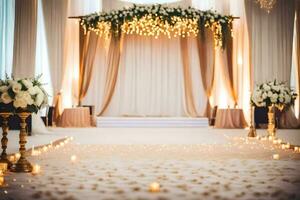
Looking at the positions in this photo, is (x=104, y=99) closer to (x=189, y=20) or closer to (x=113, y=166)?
(x=189, y=20)

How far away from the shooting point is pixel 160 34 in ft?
48.4

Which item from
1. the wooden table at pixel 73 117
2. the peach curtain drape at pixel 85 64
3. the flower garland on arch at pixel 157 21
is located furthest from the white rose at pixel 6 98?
the peach curtain drape at pixel 85 64

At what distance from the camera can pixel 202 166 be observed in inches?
181

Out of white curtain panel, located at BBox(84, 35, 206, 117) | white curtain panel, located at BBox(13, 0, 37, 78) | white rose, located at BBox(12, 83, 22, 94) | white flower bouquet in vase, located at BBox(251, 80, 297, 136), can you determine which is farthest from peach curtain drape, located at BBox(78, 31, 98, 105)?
white rose, located at BBox(12, 83, 22, 94)

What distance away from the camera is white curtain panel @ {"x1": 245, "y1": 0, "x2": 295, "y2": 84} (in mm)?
12320

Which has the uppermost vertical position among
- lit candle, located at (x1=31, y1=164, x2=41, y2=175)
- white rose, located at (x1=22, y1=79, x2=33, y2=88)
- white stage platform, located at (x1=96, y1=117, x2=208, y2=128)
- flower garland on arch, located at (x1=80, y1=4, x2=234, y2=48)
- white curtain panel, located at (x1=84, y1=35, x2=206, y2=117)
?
flower garland on arch, located at (x1=80, y1=4, x2=234, y2=48)

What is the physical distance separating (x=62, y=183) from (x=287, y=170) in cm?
211

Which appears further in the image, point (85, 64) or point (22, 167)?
point (85, 64)

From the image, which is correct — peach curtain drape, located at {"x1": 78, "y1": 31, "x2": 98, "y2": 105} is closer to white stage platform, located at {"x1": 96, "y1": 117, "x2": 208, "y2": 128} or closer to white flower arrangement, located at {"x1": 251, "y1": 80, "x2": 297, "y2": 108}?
white stage platform, located at {"x1": 96, "y1": 117, "x2": 208, "y2": 128}

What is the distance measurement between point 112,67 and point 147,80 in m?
1.29

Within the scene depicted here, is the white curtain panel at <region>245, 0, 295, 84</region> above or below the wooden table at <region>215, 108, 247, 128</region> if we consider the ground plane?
above

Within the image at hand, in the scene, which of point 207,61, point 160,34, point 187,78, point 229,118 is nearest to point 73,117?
point 229,118

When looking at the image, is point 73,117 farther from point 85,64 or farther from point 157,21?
point 157,21

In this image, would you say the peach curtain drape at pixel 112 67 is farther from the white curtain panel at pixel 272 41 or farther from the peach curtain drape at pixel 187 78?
the white curtain panel at pixel 272 41
